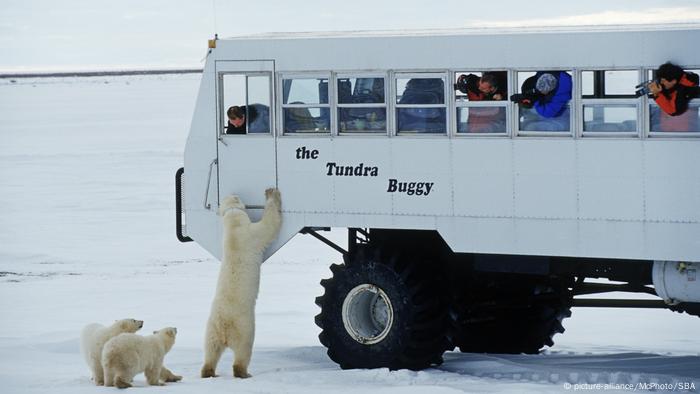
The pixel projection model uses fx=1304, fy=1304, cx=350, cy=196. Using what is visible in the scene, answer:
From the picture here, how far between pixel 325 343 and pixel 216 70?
2583 mm

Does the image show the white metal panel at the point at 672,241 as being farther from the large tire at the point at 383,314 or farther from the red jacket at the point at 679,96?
the large tire at the point at 383,314

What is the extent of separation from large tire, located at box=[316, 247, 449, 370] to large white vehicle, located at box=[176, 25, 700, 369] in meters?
0.01

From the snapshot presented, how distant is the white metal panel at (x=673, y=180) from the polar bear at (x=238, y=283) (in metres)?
3.19

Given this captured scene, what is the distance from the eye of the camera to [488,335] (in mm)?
12586

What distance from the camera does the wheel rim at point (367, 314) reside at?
11.0 metres

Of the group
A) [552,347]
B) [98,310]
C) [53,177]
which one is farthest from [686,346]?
[53,177]

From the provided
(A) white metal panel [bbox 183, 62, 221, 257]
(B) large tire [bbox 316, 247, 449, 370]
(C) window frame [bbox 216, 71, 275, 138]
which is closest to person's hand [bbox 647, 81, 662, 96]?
(B) large tire [bbox 316, 247, 449, 370]

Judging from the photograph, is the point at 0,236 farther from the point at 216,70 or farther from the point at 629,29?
the point at 629,29

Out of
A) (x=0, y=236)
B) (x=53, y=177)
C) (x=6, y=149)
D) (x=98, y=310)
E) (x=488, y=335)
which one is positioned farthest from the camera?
(x=6, y=149)

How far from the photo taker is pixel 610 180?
1009 cm

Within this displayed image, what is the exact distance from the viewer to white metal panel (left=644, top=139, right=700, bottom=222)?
980 centimetres

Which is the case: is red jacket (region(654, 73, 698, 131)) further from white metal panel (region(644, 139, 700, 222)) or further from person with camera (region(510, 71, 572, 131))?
person with camera (region(510, 71, 572, 131))

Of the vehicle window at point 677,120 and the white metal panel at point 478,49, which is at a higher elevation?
the white metal panel at point 478,49

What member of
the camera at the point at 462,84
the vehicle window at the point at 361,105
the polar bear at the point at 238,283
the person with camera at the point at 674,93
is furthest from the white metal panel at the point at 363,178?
the person with camera at the point at 674,93
